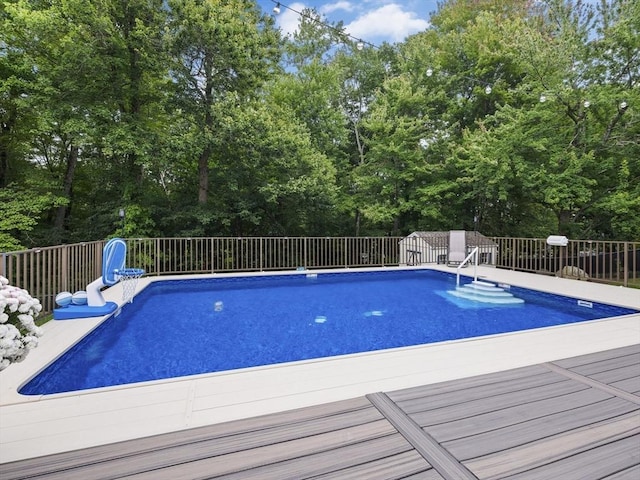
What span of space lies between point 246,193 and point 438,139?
6878 mm

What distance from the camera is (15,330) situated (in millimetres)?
1304

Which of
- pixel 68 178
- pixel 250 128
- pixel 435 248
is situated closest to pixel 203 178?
pixel 250 128

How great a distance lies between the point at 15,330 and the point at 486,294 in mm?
6320

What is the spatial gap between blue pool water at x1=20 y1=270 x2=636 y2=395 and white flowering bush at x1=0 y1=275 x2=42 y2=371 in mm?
1345

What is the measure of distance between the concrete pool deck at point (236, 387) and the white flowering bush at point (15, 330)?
0.46m

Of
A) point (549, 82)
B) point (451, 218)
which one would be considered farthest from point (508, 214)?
point (549, 82)

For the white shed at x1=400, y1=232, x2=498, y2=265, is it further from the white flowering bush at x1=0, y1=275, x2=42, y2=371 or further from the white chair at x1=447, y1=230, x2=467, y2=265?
the white flowering bush at x1=0, y1=275, x2=42, y2=371

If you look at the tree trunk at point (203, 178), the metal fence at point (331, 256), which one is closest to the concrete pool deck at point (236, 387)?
the metal fence at point (331, 256)

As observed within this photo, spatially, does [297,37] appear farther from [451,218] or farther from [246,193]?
[451,218]

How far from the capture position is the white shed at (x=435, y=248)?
933 centimetres

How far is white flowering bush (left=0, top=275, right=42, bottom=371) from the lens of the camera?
1.27 meters

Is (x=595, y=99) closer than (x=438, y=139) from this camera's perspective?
Yes

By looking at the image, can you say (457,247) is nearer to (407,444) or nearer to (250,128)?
(250,128)

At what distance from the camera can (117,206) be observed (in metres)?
9.45
